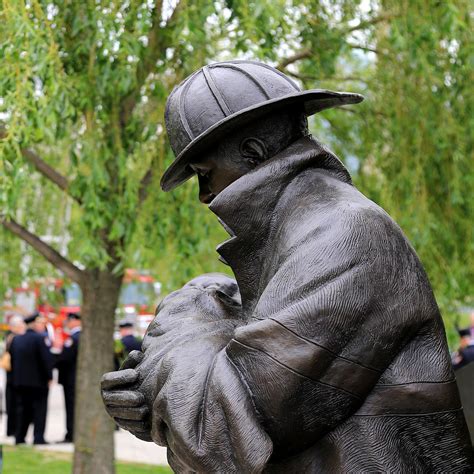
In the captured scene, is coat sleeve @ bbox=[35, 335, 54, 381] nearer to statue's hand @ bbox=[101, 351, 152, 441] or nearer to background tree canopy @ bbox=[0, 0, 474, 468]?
background tree canopy @ bbox=[0, 0, 474, 468]

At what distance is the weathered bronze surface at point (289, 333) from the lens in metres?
1.99

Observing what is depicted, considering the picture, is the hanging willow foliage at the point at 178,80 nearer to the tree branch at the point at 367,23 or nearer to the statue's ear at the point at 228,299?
the tree branch at the point at 367,23

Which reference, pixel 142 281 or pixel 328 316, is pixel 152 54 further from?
pixel 328 316

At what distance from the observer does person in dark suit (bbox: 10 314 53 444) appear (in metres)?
13.8

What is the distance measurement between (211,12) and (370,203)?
4.61m

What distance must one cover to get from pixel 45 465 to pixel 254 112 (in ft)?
34.2

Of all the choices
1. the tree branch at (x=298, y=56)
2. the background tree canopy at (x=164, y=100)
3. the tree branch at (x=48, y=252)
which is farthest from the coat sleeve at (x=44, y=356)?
the tree branch at (x=298, y=56)

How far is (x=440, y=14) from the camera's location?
291 inches

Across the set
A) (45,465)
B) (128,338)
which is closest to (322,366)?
(45,465)

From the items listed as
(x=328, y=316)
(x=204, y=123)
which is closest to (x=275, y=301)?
(x=328, y=316)

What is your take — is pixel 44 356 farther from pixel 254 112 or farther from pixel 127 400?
pixel 254 112

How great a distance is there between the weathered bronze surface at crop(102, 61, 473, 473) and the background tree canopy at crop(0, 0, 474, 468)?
405cm

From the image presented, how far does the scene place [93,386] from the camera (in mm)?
8625

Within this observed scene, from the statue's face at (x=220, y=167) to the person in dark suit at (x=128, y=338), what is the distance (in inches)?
435
